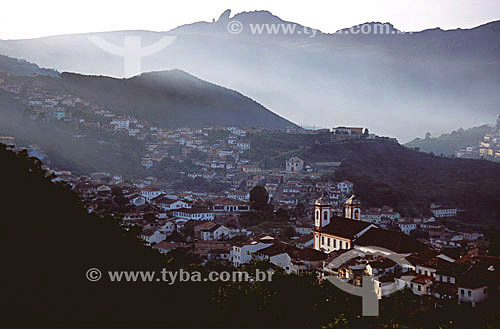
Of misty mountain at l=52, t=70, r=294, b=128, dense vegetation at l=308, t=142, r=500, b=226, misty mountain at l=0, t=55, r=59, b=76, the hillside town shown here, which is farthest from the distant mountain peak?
dense vegetation at l=308, t=142, r=500, b=226

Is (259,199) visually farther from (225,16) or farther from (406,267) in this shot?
(225,16)

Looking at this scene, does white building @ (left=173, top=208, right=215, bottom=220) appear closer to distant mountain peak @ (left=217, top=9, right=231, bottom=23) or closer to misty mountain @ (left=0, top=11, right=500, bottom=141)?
misty mountain @ (left=0, top=11, right=500, bottom=141)

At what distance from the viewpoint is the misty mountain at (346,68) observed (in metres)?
110

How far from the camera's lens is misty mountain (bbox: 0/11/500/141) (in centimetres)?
11019

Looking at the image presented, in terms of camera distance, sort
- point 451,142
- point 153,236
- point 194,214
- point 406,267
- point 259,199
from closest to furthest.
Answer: point 406,267 < point 153,236 < point 194,214 < point 259,199 < point 451,142

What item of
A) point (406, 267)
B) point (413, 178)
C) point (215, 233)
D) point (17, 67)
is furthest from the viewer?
point (17, 67)

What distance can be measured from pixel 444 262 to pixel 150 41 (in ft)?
283

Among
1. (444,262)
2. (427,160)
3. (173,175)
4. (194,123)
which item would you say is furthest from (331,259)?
(194,123)

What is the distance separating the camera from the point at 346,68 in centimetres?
13338

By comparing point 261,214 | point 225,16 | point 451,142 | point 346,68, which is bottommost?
point 261,214

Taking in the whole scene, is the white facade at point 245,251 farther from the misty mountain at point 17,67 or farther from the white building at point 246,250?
the misty mountain at point 17,67

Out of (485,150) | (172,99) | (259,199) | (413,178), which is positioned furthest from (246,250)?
(485,150)

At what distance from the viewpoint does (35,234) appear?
38.9 feet

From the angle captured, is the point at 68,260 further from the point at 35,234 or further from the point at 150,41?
the point at 150,41
